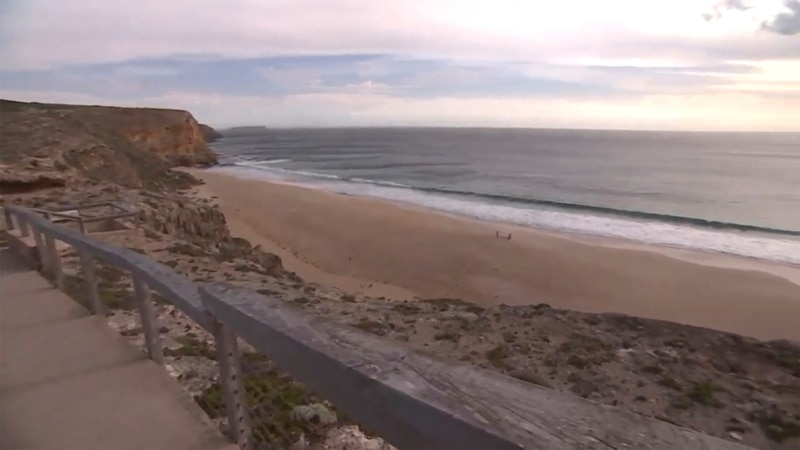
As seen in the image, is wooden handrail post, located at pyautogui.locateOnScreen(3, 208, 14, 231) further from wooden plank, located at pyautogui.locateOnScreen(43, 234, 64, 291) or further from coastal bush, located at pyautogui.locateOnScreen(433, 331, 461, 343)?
coastal bush, located at pyautogui.locateOnScreen(433, 331, 461, 343)

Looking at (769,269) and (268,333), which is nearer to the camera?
(268,333)

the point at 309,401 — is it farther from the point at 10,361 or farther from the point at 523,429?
the point at 523,429

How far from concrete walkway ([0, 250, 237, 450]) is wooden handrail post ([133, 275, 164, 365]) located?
76 millimetres

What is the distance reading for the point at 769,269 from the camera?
17.9 metres

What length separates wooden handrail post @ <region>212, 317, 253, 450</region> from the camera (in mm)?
2613

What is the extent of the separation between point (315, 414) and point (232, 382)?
1342 mm

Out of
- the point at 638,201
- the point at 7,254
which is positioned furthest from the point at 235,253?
the point at 638,201

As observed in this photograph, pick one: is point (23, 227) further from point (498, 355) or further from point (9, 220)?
point (498, 355)

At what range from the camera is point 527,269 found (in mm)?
16891

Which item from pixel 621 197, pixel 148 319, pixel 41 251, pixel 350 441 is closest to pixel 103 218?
pixel 41 251

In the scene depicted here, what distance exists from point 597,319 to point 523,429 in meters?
8.50

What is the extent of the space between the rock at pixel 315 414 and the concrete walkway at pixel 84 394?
0.81m

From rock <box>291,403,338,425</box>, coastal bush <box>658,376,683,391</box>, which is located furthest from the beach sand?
rock <box>291,403,338,425</box>

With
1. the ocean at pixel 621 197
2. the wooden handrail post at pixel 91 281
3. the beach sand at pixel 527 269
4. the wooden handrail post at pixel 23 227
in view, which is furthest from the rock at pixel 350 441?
the ocean at pixel 621 197
